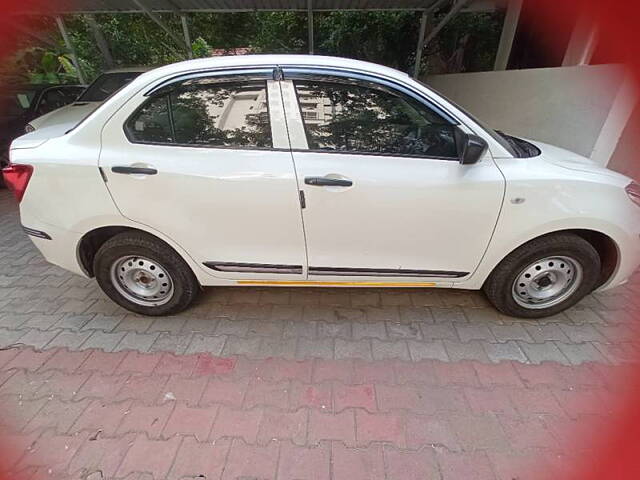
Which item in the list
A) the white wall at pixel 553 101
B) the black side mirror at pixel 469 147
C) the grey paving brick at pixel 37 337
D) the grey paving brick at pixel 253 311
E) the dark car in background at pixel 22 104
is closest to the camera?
the black side mirror at pixel 469 147

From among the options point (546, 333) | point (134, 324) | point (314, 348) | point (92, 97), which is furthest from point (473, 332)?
point (92, 97)

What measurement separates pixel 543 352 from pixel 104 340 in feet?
10.0

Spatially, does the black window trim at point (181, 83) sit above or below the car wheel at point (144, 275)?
above

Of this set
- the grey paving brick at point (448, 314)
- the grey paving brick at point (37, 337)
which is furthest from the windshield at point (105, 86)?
the grey paving brick at point (448, 314)

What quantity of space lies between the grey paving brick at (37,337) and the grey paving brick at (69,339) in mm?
Result: 44

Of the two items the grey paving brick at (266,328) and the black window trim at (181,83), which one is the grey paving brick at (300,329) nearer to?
the grey paving brick at (266,328)

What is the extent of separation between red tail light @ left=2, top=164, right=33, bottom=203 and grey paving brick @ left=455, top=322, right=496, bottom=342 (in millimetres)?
3091

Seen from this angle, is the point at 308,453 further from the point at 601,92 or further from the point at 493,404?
the point at 601,92

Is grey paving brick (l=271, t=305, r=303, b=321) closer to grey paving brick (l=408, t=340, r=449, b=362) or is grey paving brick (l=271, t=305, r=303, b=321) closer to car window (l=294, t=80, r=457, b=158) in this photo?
grey paving brick (l=408, t=340, r=449, b=362)

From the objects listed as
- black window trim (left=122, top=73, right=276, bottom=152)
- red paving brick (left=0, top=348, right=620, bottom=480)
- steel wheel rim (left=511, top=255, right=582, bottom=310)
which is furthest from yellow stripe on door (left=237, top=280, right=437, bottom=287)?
black window trim (left=122, top=73, right=276, bottom=152)

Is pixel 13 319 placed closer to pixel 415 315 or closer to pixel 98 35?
pixel 415 315

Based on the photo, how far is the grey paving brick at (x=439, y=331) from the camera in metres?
2.33

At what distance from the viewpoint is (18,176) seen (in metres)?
2.14

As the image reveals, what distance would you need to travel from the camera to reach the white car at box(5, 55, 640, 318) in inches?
79.0
